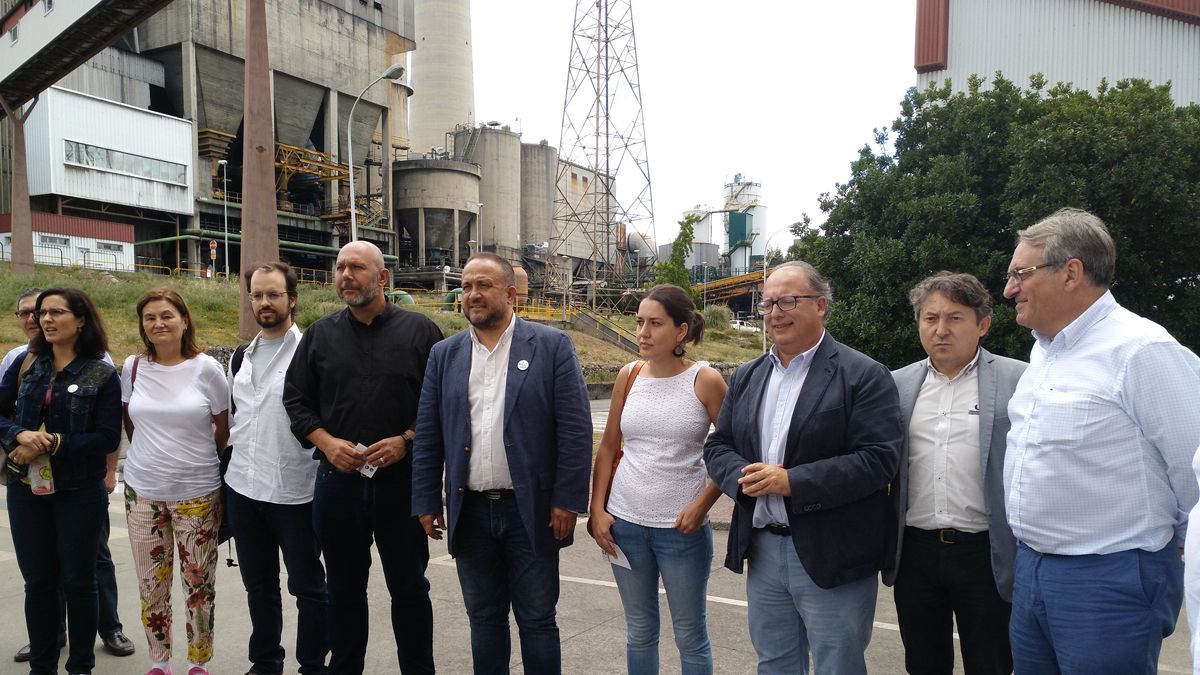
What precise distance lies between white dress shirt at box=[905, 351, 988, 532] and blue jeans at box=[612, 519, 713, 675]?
35.6 inches

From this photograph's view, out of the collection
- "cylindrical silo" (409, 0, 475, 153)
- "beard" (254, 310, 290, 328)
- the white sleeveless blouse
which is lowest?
the white sleeveless blouse

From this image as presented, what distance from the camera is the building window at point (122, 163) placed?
33781mm

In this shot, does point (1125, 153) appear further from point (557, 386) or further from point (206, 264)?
point (206, 264)

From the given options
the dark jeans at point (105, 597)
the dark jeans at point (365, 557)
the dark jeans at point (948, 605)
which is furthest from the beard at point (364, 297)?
the dark jeans at point (948, 605)

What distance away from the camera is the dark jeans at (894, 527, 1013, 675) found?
2.94 m

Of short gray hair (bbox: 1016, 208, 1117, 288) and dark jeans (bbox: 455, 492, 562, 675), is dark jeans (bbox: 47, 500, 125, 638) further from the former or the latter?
short gray hair (bbox: 1016, 208, 1117, 288)

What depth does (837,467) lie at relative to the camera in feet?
9.27

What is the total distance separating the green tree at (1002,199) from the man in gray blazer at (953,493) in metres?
12.3

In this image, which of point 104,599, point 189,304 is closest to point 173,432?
point 104,599

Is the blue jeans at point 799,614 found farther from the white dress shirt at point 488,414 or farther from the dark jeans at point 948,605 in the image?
the white dress shirt at point 488,414

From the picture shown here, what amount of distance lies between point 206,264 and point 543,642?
42.7 metres

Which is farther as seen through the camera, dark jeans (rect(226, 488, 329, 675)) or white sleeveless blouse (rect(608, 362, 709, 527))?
dark jeans (rect(226, 488, 329, 675))

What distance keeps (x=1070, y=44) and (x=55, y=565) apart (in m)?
25.2

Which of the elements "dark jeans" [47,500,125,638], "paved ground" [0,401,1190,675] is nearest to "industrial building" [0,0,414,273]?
"paved ground" [0,401,1190,675]
